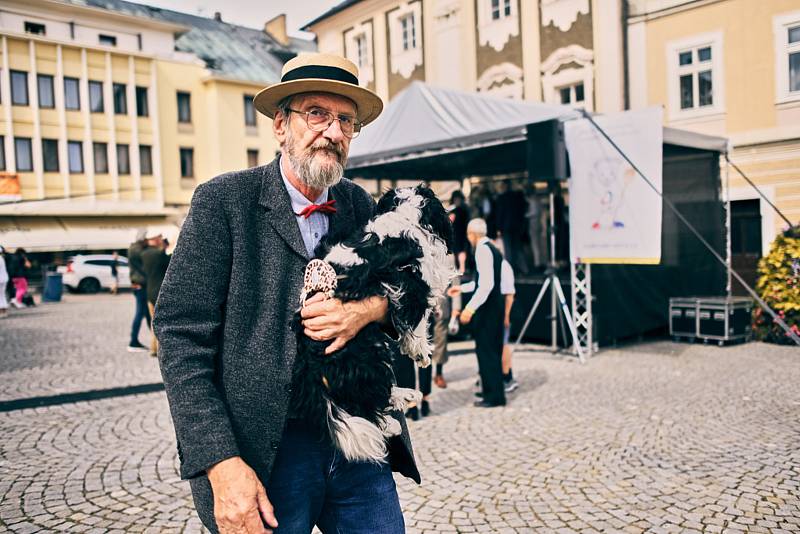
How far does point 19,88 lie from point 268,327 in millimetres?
33489

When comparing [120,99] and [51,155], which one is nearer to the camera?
[51,155]

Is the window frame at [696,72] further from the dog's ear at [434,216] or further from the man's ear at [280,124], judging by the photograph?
the man's ear at [280,124]

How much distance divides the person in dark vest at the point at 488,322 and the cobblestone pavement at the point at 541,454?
0.69ft

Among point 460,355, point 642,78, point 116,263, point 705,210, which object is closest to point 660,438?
point 460,355

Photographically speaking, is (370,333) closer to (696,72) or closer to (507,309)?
(507,309)

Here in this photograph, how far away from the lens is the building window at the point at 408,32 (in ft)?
66.7

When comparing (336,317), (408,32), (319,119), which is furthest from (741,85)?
(336,317)

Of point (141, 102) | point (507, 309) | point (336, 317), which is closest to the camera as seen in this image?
point (336, 317)

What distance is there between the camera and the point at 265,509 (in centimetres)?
157

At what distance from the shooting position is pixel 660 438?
5.22 metres

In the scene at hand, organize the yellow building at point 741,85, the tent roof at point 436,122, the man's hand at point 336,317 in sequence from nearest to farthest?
the man's hand at point 336,317 → the tent roof at point 436,122 → the yellow building at point 741,85

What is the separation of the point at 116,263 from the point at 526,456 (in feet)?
75.8

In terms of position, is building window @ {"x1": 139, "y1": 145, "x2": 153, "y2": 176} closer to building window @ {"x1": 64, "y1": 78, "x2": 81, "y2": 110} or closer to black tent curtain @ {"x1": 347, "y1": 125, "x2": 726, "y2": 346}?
building window @ {"x1": 64, "y1": 78, "x2": 81, "y2": 110}

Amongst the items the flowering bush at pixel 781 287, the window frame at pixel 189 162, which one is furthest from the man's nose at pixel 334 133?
the window frame at pixel 189 162
